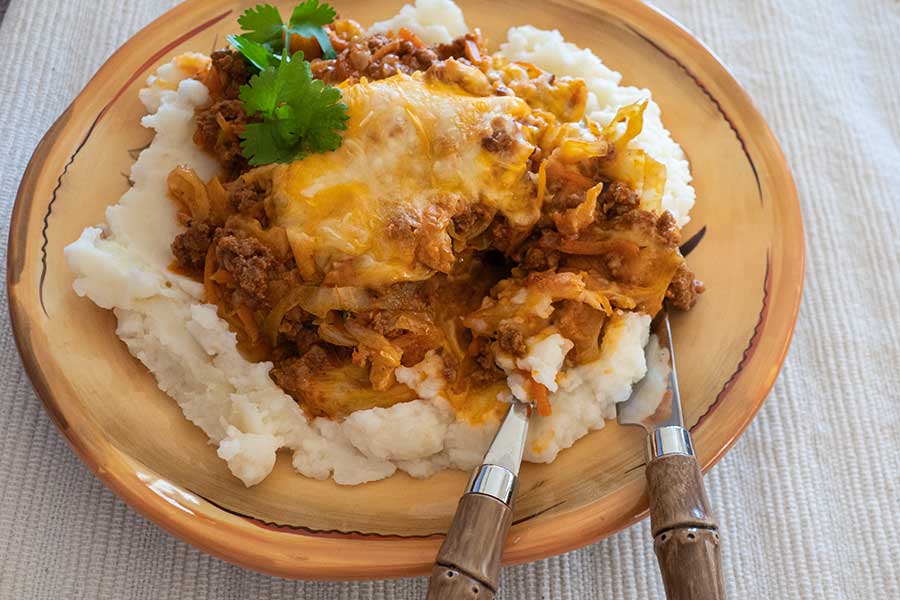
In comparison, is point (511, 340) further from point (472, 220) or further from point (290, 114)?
point (290, 114)

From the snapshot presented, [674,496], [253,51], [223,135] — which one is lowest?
[674,496]

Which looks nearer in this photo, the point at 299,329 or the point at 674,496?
the point at 674,496

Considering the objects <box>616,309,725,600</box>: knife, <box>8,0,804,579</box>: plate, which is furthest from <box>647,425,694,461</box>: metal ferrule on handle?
<box>8,0,804,579</box>: plate

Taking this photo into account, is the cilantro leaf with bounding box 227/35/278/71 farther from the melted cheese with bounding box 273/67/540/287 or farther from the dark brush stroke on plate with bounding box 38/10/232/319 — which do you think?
the dark brush stroke on plate with bounding box 38/10/232/319

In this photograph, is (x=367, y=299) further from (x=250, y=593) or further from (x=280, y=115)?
(x=250, y=593)

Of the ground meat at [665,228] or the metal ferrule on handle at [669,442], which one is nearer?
the metal ferrule on handle at [669,442]

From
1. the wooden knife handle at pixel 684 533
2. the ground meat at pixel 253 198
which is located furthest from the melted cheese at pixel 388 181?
the wooden knife handle at pixel 684 533

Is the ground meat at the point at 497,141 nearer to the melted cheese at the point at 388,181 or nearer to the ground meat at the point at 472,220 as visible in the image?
the melted cheese at the point at 388,181

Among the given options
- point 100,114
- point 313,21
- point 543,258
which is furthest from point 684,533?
point 100,114
